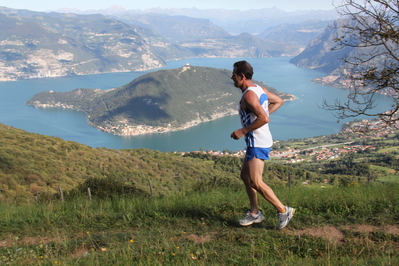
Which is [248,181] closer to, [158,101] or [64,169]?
[64,169]

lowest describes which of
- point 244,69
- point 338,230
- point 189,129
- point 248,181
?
point 189,129

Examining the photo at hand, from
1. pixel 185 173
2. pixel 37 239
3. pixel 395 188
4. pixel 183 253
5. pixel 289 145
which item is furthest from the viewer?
pixel 289 145

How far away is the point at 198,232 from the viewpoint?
2.78m

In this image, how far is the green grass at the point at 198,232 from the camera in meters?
2.24

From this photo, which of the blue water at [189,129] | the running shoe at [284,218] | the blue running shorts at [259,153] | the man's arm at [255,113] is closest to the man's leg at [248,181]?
the blue running shorts at [259,153]

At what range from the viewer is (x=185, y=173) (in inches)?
800

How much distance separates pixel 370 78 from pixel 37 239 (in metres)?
3.84

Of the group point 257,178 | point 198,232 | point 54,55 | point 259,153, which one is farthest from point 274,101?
point 54,55

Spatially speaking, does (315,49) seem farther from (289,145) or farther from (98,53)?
(289,145)

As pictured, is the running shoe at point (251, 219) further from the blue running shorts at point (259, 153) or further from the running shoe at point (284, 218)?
the blue running shorts at point (259, 153)

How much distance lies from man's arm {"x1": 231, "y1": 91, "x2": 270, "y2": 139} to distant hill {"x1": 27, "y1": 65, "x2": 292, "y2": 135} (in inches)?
2888

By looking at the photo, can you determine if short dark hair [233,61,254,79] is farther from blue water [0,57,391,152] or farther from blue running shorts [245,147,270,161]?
blue water [0,57,391,152]

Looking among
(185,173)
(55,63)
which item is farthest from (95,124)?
(55,63)

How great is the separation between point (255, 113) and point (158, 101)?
306 ft
